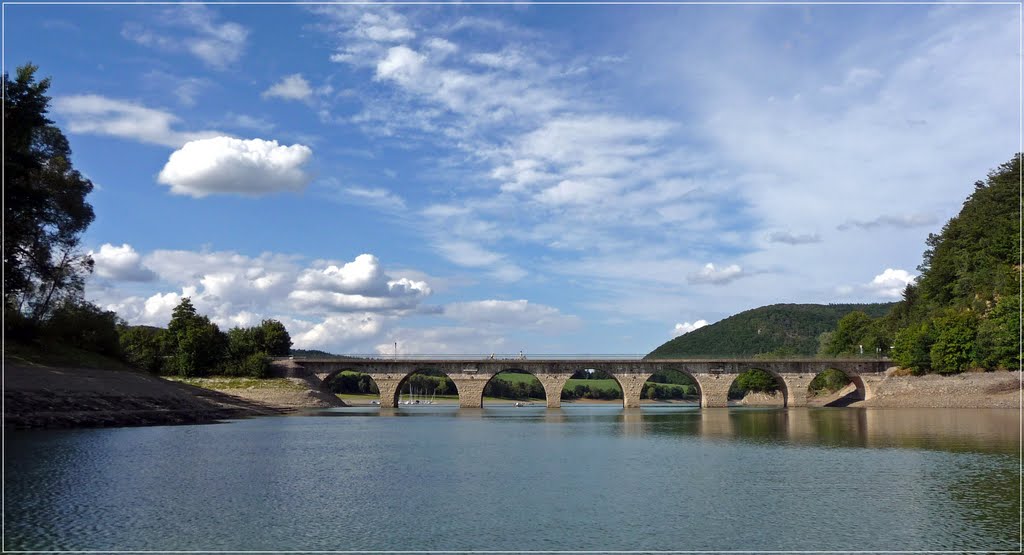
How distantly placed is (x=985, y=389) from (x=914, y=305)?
36.0m

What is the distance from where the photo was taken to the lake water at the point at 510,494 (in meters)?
16.3

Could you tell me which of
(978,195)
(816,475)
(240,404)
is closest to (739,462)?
(816,475)

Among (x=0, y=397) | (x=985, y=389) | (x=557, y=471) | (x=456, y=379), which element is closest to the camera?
(x=557, y=471)

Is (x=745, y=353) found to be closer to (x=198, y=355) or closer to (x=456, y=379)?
(x=456, y=379)

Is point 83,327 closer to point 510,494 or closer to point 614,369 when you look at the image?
point 510,494

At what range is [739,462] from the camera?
2911cm

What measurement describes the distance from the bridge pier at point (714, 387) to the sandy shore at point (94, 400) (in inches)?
1973

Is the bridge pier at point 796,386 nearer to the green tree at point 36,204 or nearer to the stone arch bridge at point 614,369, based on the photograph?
the stone arch bridge at point 614,369

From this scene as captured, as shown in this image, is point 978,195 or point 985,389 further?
point 978,195

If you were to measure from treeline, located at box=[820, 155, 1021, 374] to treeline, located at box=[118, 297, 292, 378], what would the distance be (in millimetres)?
70901

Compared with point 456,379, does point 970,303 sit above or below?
above

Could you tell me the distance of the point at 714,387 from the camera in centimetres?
8519

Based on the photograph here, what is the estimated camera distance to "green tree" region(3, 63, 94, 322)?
42750mm

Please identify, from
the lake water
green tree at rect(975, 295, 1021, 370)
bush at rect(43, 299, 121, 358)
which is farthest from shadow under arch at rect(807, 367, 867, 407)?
bush at rect(43, 299, 121, 358)
